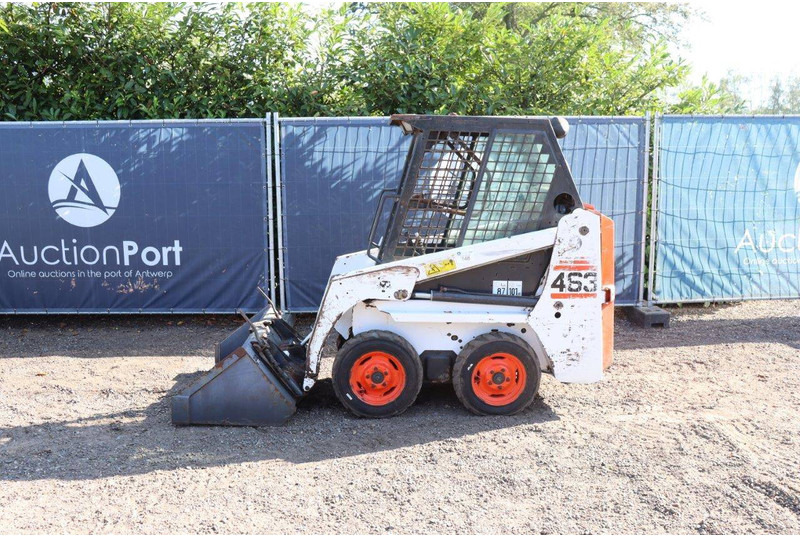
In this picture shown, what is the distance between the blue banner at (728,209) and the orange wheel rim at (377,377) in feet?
14.1

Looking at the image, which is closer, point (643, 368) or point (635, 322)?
point (643, 368)

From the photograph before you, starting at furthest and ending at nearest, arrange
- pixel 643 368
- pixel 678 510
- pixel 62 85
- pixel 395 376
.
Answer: pixel 62 85 < pixel 643 368 < pixel 395 376 < pixel 678 510

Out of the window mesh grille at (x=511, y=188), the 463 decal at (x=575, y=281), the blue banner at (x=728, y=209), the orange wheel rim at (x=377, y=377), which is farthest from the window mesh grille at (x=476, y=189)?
the blue banner at (x=728, y=209)

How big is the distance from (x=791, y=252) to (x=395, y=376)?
5628mm

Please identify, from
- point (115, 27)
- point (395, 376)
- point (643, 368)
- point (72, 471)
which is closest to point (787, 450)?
point (643, 368)

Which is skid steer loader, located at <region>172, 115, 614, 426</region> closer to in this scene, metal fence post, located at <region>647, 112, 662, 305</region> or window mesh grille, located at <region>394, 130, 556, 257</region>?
window mesh grille, located at <region>394, 130, 556, 257</region>

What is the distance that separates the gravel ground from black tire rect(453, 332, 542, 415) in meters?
0.10

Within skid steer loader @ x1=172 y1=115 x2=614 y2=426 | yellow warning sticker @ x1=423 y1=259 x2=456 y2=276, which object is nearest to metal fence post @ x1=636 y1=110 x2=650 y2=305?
skid steer loader @ x1=172 y1=115 x2=614 y2=426

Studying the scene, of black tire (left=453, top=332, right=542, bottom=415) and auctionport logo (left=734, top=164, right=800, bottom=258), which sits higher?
auctionport logo (left=734, top=164, right=800, bottom=258)

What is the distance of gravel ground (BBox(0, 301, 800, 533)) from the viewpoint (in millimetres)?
3807

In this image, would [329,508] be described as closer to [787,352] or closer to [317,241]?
[317,241]

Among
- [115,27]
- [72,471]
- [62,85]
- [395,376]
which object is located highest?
[115,27]

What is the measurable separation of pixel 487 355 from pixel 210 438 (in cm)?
199

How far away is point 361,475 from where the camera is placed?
433cm
